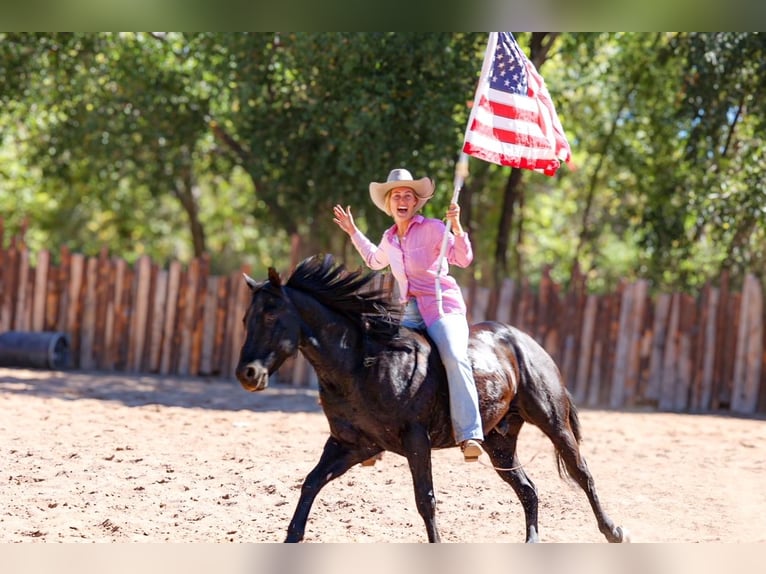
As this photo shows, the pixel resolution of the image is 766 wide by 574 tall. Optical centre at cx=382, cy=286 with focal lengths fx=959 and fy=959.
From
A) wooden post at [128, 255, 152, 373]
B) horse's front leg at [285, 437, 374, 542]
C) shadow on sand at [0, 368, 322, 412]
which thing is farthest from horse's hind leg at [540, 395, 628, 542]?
wooden post at [128, 255, 152, 373]

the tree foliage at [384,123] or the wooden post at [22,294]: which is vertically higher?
the tree foliage at [384,123]

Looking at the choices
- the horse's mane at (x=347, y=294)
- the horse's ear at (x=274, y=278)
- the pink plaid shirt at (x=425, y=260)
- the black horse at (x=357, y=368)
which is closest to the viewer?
the horse's ear at (x=274, y=278)

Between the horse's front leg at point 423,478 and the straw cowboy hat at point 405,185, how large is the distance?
1.28m

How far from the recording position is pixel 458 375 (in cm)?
507

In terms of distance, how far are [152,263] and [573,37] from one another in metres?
6.97

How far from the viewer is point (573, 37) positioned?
1423cm

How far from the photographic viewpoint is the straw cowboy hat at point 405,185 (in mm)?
5234

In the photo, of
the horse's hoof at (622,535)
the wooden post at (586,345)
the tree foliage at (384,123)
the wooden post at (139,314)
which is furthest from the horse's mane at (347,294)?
the wooden post at (139,314)

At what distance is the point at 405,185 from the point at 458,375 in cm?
108

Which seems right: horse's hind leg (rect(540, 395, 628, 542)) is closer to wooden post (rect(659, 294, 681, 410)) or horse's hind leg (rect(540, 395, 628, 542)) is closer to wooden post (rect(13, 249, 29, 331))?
wooden post (rect(659, 294, 681, 410))

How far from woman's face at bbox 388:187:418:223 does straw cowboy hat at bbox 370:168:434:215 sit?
3cm

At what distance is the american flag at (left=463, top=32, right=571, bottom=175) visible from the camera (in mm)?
5434

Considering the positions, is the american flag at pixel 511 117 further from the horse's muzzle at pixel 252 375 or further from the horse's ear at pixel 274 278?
the horse's muzzle at pixel 252 375
